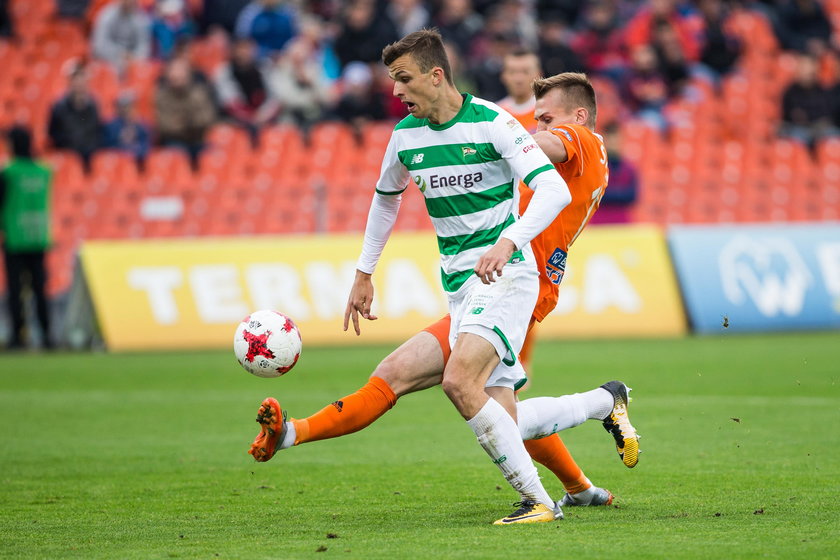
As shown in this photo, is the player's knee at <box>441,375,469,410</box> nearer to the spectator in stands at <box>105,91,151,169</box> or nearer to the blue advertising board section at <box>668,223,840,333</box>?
the blue advertising board section at <box>668,223,840,333</box>

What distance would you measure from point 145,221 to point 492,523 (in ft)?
38.3

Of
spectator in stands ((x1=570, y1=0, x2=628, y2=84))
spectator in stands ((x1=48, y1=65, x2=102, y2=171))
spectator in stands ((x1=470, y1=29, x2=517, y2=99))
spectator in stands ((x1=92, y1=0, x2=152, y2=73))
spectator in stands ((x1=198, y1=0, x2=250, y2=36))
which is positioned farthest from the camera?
spectator in stands ((x1=570, y1=0, x2=628, y2=84))

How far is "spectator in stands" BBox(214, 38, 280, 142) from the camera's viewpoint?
19141 mm

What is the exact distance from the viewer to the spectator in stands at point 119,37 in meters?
19.5

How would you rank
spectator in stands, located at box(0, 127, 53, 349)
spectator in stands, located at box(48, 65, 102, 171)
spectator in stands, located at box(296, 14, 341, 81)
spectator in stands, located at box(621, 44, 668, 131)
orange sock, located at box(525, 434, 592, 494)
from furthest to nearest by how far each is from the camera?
spectator in stands, located at box(621, 44, 668, 131) → spectator in stands, located at box(296, 14, 341, 81) → spectator in stands, located at box(48, 65, 102, 171) → spectator in stands, located at box(0, 127, 53, 349) → orange sock, located at box(525, 434, 592, 494)

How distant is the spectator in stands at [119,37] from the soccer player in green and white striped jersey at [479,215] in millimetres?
14381

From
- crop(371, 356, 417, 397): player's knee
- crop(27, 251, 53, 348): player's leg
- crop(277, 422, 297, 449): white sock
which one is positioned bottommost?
crop(27, 251, 53, 348): player's leg

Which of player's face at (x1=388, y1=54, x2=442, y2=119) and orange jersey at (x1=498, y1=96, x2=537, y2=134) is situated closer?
player's face at (x1=388, y1=54, x2=442, y2=119)

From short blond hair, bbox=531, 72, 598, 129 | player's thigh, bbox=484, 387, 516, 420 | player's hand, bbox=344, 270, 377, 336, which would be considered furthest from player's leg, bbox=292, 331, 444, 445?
short blond hair, bbox=531, 72, 598, 129

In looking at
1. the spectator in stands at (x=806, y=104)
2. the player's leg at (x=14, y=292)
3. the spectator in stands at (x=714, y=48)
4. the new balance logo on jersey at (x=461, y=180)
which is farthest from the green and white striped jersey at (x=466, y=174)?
the spectator in stands at (x=714, y=48)

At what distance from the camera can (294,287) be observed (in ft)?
51.4

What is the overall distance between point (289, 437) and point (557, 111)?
6.94ft

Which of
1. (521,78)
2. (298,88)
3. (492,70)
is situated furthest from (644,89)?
(521,78)

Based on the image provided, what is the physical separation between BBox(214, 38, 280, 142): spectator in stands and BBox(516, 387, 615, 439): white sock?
1315cm
